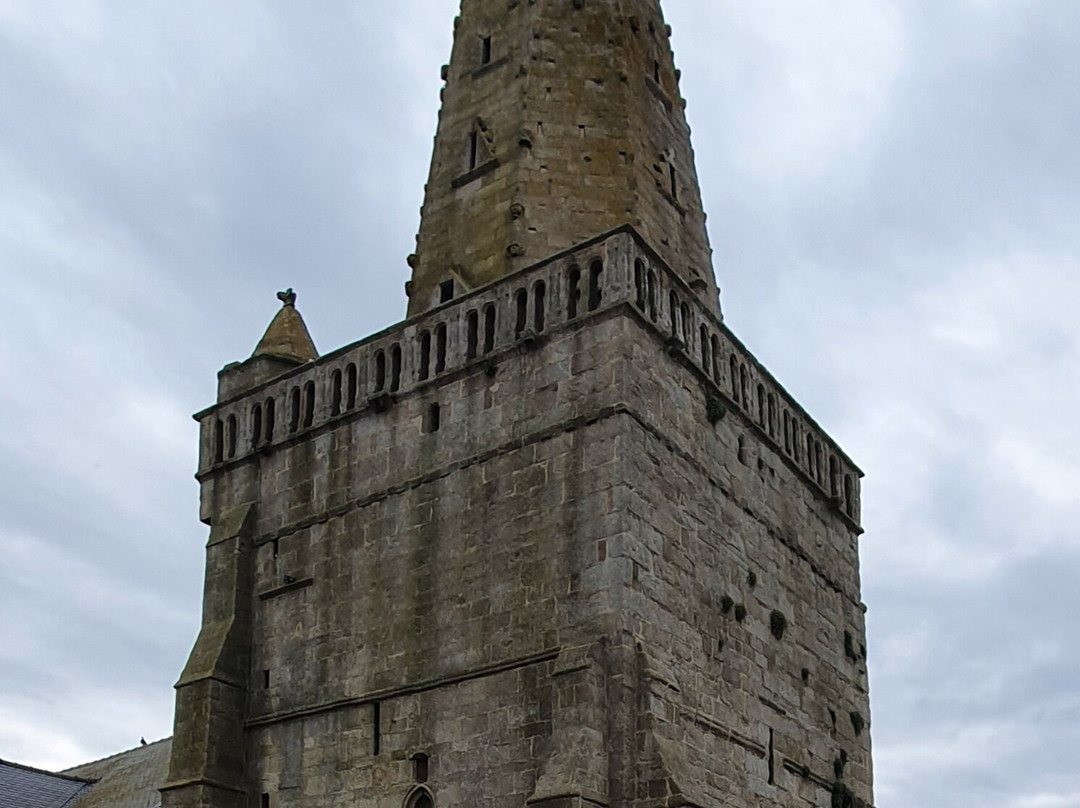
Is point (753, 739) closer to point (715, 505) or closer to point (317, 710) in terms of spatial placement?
point (715, 505)

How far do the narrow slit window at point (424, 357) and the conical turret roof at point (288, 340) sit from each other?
3768 millimetres

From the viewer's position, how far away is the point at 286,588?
2589cm

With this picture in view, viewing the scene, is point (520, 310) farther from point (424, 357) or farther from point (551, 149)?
point (551, 149)

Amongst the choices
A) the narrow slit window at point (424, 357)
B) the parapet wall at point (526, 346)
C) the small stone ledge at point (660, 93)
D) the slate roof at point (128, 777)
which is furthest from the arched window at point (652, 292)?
the slate roof at point (128, 777)

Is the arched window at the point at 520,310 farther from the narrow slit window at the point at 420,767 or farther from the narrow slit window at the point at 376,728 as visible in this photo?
the narrow slit window at the point at 420,767

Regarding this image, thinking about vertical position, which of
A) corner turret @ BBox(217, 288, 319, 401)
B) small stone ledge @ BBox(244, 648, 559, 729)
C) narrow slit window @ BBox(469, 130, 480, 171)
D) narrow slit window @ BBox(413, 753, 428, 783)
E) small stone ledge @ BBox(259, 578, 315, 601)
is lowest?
narrow slit window @ BBox(413, 753, 428, 783)

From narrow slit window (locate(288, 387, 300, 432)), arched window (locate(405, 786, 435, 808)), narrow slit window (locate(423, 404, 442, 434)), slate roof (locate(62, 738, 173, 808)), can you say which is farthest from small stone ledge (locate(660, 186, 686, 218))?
slate roof (locate(62, 738, 173, 808))

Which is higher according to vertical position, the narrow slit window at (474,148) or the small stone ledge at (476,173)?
the narrow slit window at (474,148)

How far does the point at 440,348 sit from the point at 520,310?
6.10 ft

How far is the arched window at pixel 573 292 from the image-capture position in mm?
23672

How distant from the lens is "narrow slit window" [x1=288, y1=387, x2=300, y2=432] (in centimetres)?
2717

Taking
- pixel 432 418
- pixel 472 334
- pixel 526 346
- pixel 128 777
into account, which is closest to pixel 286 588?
pixel 432 418

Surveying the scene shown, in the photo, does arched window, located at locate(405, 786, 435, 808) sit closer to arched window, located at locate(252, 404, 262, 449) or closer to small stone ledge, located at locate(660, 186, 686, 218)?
arched window, located at locate(252, 404, 262, 449)

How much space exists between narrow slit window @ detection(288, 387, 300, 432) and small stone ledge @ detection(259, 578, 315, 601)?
3046mm
